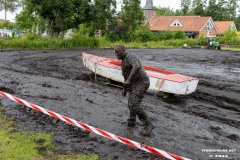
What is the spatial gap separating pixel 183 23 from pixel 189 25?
1.66 metres

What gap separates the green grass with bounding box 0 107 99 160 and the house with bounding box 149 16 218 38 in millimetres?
56843

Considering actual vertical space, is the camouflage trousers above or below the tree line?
below

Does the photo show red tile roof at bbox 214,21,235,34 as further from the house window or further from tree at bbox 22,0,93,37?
tree at bbox 22,0,93,37

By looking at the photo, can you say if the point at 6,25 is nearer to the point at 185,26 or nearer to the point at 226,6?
the point at 185,26

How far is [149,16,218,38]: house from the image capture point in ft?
198

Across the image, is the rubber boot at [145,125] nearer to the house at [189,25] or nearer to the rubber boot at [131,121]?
the rubber boot at [131,121]

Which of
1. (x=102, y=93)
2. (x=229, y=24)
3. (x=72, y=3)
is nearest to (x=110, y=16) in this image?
(x=72, y=3)

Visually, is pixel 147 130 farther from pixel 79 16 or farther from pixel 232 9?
pixel 232 9

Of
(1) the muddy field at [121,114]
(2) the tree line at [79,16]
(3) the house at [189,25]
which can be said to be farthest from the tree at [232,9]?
(1) the muddy field at [121,114]

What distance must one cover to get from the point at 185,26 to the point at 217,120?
5618 centimetres

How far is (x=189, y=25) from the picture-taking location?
61.4m

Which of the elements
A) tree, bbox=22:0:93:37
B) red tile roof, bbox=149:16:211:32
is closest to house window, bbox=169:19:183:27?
red tile roof, bbox=149:16:211:32

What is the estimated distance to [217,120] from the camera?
8.10 meters

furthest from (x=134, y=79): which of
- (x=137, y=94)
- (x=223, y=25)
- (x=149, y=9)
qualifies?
(x=149, y=9)
